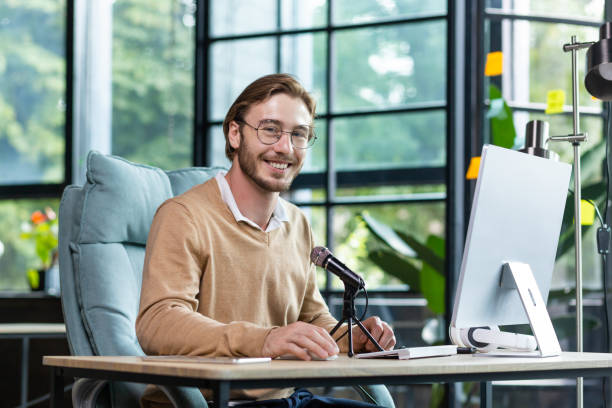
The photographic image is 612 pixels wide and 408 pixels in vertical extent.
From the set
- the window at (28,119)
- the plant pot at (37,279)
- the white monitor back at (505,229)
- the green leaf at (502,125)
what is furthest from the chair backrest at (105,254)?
the window at (28,119)

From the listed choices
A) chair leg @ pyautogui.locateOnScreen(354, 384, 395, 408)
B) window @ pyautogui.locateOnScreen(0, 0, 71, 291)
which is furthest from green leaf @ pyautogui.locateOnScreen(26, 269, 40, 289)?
chair leg @ pyautogui.locateOnScreen(354, 384, 395, 408)

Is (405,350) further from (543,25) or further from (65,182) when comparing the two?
(65,182)

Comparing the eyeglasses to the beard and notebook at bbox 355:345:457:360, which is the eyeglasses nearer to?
the beard

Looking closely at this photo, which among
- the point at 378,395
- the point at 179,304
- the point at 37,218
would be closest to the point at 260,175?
the point at 179,304

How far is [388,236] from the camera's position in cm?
337

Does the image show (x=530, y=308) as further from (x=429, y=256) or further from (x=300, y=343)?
(x=429, y=256)

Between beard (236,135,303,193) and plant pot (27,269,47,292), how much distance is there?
2495mm

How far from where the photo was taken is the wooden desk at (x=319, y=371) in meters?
1.17

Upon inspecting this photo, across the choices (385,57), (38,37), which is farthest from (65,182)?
(385,57)

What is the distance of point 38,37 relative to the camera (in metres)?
4.37

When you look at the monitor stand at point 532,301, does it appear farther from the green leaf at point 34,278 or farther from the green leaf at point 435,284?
the green leaf at point 34,278

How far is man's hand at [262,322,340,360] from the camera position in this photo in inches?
53.0

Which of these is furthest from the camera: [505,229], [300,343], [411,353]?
[505,229]

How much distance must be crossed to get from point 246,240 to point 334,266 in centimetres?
40
